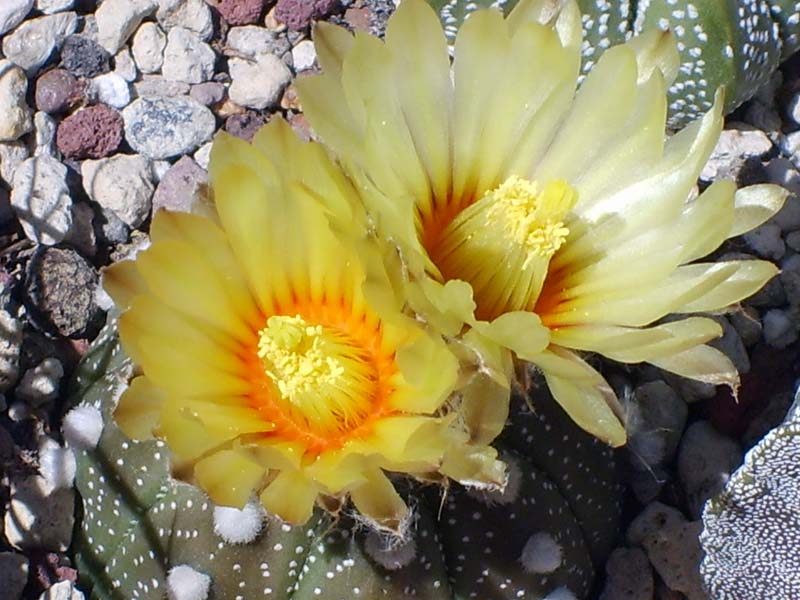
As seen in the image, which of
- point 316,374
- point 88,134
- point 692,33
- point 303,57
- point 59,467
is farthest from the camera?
point 303,57

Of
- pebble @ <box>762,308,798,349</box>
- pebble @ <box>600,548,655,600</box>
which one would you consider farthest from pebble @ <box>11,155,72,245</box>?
pebble @ <box>762,308,798,349</box>

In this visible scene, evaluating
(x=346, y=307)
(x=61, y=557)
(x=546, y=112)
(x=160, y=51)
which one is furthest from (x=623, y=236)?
(x=160, y=51)

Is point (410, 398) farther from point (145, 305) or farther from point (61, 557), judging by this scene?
point (61, 557)

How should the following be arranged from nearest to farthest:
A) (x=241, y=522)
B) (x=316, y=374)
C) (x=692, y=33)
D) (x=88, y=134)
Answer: (x=316, y=374) < (x=241, y=522) < (x=692, y=33) < (x=88, y=134)

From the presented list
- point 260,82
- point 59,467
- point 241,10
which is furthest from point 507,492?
point 241,10

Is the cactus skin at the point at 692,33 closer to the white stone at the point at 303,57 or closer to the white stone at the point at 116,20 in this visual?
the white stone at the point at 303,57

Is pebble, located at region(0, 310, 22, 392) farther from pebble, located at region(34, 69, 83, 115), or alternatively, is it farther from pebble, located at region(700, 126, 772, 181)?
pebble, located at region(700, 126, 772, 181)

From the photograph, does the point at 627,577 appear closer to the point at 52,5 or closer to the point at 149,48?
the point at 149,48

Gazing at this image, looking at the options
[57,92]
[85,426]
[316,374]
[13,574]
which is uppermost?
[316,374]
